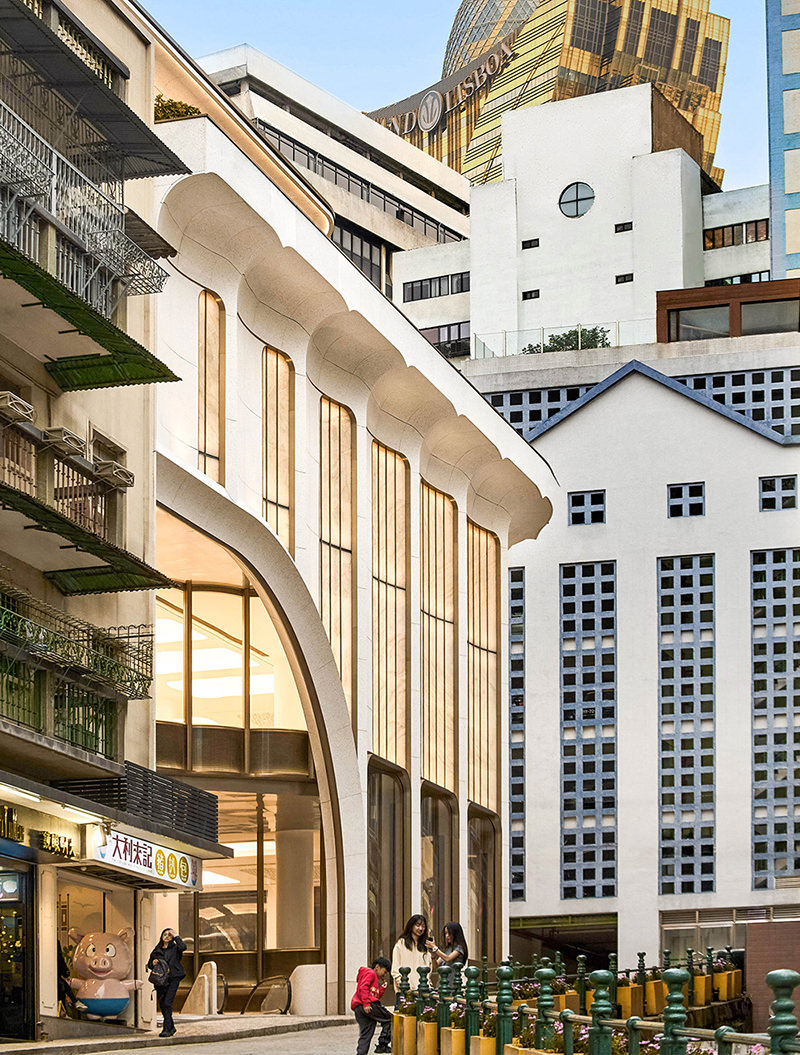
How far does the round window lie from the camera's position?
7781cm

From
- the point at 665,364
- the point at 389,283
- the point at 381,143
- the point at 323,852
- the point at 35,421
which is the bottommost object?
the point at 323,852

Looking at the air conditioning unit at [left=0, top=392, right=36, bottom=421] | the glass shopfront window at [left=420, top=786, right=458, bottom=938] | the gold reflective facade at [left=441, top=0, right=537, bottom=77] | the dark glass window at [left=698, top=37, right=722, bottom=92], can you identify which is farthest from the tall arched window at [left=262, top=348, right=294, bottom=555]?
the gold reflective facade at [left=441, top=0, right=537, bottom=77]

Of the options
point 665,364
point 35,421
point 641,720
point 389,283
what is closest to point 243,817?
point 35,421

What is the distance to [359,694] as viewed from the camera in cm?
3416

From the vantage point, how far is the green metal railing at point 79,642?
20797 millimetres

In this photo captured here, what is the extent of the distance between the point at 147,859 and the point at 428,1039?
17.7 ft

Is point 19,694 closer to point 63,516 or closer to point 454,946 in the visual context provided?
point 63,516

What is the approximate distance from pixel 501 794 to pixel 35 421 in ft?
69.8

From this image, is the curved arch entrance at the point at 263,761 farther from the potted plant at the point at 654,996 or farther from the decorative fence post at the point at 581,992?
the decorative fence post at the point at 581,992

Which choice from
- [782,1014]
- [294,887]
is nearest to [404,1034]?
[782,1014]

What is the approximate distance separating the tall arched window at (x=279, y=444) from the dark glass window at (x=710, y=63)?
286ft

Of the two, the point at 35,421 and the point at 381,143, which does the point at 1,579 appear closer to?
the point at 35,421

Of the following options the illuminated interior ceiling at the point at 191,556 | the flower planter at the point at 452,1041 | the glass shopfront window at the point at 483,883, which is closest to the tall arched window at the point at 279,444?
the illuminated interior ceiling at the point at 191,556

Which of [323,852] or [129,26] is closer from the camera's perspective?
[129,26]
